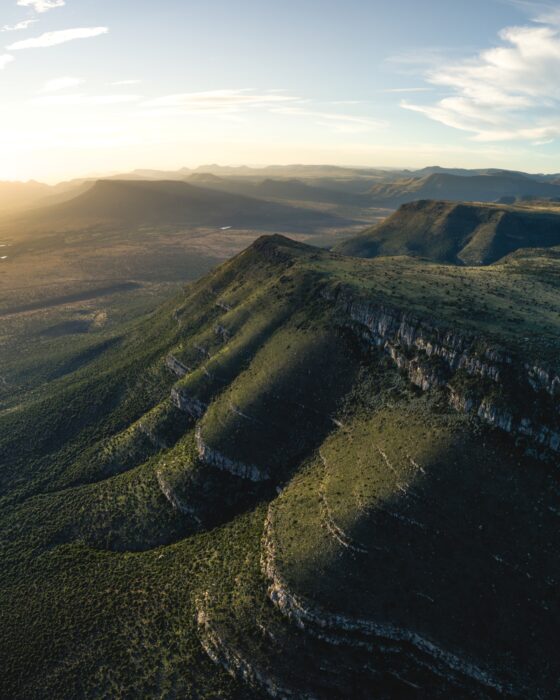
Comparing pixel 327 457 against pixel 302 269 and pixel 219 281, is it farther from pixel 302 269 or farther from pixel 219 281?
pixel 219 281

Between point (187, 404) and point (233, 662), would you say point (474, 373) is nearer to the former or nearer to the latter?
point (233, 662)

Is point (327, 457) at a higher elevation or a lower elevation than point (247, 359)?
lower

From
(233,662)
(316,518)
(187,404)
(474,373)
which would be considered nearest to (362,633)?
(316,518)

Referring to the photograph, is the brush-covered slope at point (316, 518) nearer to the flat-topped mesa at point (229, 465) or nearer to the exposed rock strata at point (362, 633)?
the exposed rock strata at point (362, 633)

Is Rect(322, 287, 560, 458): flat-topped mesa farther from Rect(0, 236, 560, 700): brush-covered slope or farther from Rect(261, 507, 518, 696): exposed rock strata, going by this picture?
Rect(261, 507, 518, 696): exposed rock strata

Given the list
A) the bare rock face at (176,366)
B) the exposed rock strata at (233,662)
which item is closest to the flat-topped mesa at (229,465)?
the exposed rock strata at (233,662)

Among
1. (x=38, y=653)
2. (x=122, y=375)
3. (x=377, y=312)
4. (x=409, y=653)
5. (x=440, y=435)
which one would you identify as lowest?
(x=38, y=653)

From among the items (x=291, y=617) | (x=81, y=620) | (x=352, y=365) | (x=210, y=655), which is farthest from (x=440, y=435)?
(x=81, y=620)
